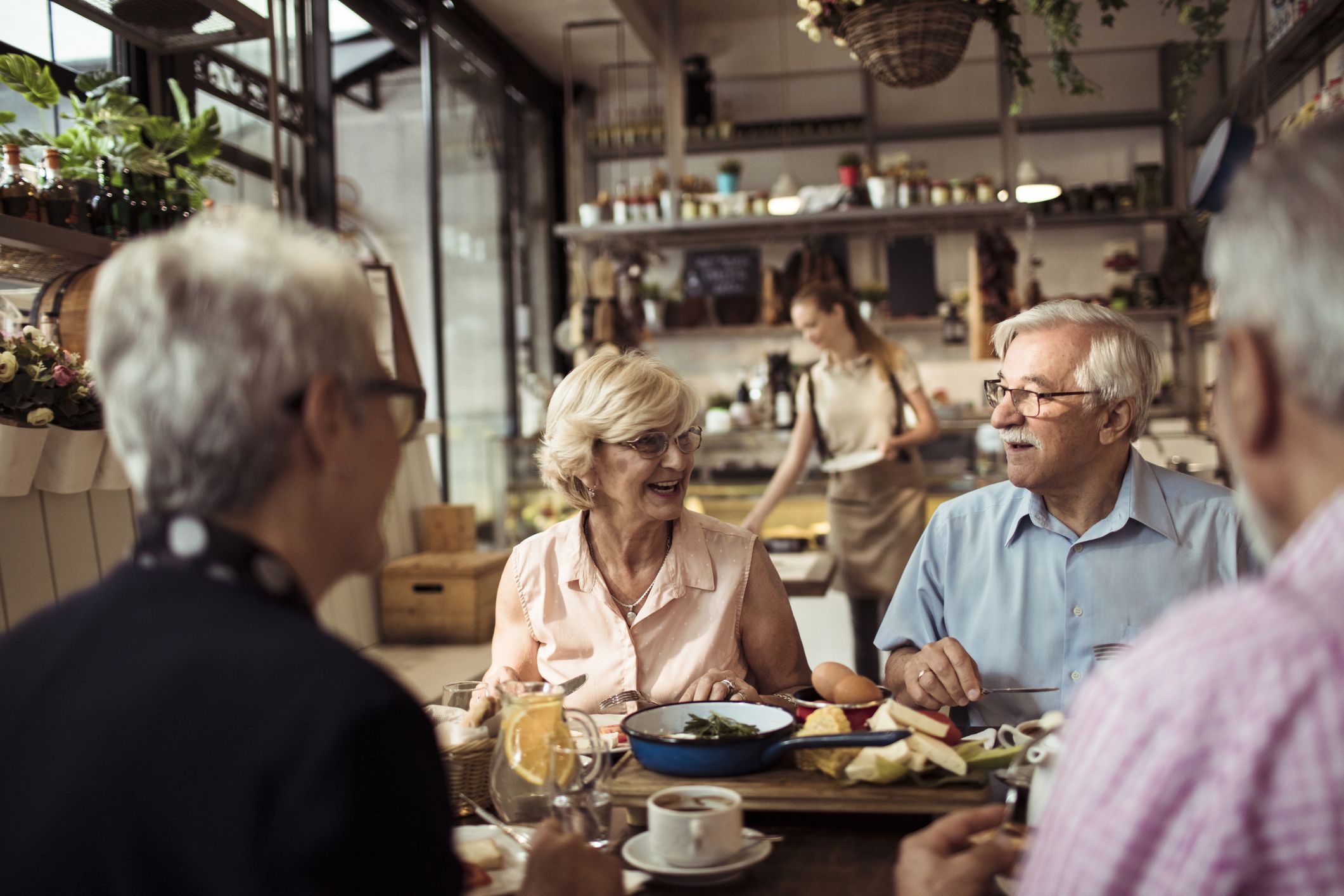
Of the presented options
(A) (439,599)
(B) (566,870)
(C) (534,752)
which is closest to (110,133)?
(A) (439,599)

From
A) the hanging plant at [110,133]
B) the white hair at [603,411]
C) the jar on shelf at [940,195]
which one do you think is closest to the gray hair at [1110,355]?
the white hair at [603,411]

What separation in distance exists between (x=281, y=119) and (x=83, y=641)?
4566mm

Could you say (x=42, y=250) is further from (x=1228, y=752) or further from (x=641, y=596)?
(x=1228, y=752)

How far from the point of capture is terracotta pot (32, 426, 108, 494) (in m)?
2.76

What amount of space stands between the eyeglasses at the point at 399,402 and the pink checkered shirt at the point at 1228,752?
0.66 m

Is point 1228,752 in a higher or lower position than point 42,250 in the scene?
lower

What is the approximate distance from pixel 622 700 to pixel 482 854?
694 mm

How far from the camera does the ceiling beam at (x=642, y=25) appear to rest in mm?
6055

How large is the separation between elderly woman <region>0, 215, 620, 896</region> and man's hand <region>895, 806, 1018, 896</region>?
47cm

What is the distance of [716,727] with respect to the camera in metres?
1.58

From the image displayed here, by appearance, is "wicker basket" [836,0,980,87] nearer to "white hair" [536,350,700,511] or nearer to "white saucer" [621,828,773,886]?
"white hair" [536,350,700,511]

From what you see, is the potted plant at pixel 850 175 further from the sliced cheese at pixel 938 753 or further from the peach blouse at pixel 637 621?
the sliced cheese at pixel 938 753

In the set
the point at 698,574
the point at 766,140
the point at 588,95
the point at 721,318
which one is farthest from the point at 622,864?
the point at 588,95

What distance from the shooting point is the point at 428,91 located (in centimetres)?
607
